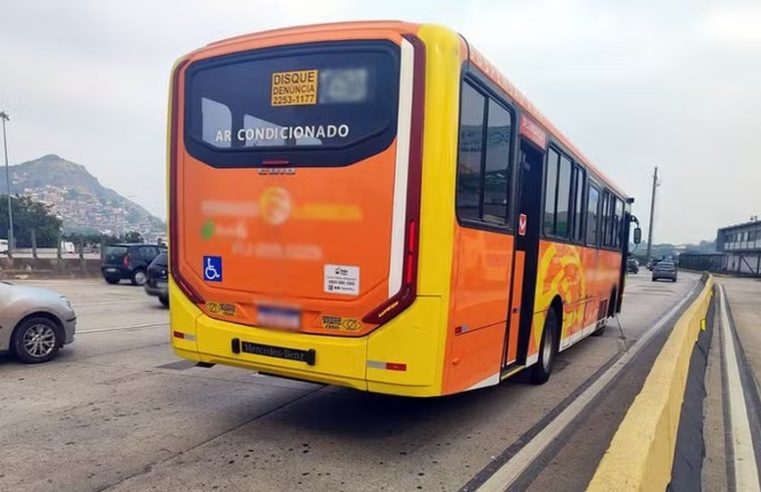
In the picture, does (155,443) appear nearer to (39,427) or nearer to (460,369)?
(39,427)

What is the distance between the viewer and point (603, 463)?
2.62 meters

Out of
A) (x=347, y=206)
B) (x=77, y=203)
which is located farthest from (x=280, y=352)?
(x=77, y=203)

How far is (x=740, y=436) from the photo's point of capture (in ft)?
18.5

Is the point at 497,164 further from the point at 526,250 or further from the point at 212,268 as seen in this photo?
the point at 212,268

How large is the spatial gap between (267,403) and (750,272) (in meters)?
73.1

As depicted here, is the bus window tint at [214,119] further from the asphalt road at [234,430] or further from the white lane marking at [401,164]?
the asphalt road at [234,430]

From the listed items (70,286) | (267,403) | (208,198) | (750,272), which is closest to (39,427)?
(267,403)

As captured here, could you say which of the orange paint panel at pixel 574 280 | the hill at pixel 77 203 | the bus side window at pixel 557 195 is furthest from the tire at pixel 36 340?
the hill at pixel 77 203

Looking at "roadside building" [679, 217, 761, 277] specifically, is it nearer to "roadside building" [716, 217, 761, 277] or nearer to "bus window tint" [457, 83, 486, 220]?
"roadside building" [716, 217, 761, 277]

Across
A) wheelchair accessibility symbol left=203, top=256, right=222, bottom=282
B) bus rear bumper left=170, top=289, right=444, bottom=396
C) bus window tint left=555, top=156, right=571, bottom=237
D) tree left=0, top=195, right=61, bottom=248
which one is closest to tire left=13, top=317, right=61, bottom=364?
wheelchair accessibility symbol left=203, top=256, right=222, bottom=282

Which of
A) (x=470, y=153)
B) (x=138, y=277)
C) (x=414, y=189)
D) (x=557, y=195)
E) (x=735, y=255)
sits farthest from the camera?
(x=735, y=255)

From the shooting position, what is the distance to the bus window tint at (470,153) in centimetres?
435

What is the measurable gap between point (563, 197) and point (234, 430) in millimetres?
5196

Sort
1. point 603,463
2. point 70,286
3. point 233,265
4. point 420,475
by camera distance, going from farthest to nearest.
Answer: point 70,286 → point 233,265 → point 420,475 → point 603,463
